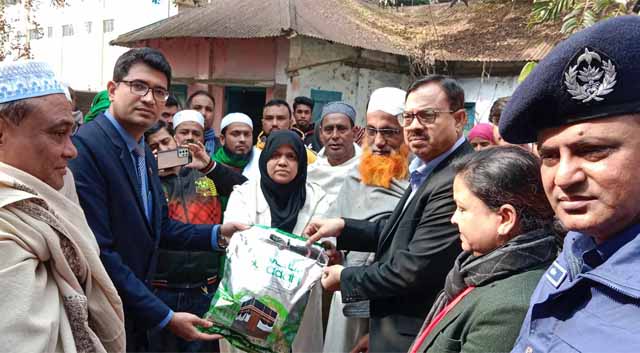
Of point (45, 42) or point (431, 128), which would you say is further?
point (45, 42)

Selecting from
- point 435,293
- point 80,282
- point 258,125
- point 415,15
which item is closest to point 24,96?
point 80,282

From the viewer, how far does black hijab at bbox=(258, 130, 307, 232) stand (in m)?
3.44

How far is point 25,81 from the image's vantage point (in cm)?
166

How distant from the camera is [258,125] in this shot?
1402 centimetres

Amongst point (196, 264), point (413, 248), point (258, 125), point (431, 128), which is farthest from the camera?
point (258, 125)

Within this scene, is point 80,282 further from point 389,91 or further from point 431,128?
point 389,91

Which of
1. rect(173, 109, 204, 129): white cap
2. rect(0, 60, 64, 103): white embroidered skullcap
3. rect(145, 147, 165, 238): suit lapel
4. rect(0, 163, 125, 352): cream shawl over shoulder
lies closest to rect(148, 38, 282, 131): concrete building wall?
rect(173, 109, 204, 129): white cap

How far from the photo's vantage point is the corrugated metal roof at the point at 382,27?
12070mm

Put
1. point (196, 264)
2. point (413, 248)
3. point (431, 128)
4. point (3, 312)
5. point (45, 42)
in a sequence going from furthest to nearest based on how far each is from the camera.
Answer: point (45, 42) → point (196, 264) → point (431, 128) → point (413, 248) → point (3, 312)

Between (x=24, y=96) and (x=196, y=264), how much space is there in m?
2.08

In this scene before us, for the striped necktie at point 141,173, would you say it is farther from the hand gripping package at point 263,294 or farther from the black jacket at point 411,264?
the black jacket at point 411,264

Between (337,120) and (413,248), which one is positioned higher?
(337,120)

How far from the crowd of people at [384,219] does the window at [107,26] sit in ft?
54.5

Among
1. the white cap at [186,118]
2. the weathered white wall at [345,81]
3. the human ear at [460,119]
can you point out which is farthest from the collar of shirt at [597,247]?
the weathered white wall at [345,81]
